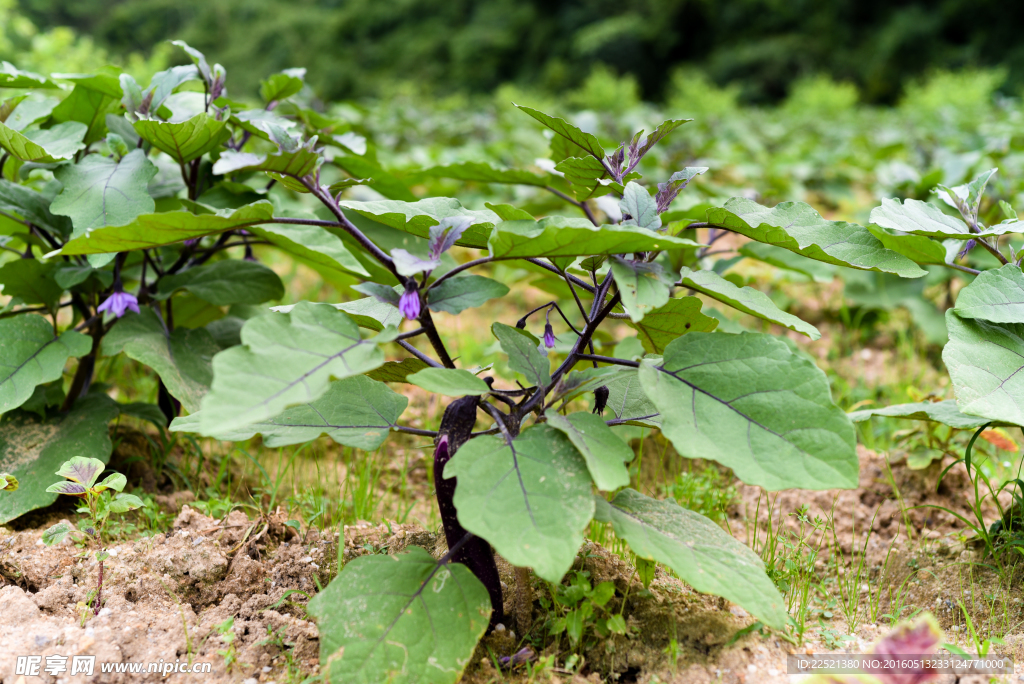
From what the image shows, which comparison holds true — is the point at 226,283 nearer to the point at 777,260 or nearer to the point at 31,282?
the point at 31,282

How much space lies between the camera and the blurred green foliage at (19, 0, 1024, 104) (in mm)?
19828

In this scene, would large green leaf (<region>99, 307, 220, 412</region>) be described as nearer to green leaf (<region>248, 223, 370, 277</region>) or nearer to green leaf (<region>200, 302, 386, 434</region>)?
green leaf (<region>248, 223, 370, 277</region>)

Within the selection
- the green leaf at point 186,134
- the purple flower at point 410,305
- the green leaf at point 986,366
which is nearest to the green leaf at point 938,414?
the green leaf at point 986,366

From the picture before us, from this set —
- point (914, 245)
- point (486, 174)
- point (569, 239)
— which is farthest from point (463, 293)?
point (914, 245)

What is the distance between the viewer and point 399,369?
124 centimetres

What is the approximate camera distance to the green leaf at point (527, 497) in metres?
0.89

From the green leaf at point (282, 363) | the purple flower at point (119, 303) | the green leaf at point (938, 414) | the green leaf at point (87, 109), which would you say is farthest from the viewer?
the green leaf at point (87, 109)

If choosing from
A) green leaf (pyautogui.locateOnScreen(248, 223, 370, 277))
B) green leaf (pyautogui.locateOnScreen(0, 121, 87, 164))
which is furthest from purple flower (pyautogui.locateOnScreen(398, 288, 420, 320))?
green leaf (pyautogui.locateOnScreen(0, 121, 87, 164))

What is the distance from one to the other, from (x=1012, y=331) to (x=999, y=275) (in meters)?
0.12

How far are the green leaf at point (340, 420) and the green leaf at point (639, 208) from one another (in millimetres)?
572

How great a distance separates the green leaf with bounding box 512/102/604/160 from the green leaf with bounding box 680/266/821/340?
349mm

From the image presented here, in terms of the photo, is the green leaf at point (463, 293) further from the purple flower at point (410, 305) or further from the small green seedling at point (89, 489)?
the small green seedling at point (89, 489)

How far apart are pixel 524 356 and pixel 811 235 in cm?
66

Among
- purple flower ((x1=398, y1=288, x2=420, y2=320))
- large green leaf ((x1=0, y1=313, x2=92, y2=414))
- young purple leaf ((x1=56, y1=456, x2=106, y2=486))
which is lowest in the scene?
young purple leaf ((x1=56, y1=456, x2=106, y2=486))
